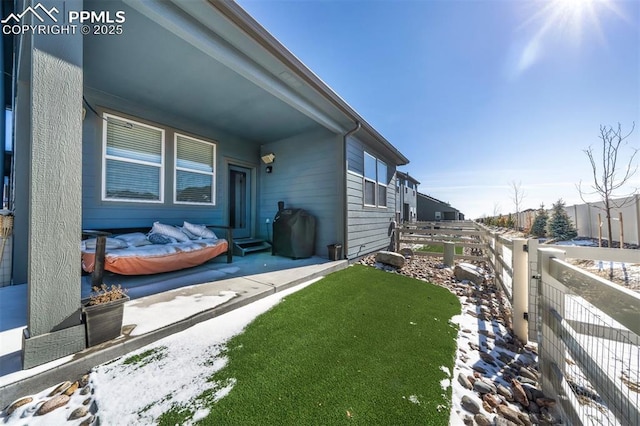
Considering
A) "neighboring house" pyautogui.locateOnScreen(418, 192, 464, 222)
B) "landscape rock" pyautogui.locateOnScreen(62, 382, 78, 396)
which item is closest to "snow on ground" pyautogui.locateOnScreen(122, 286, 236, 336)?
"landscape rock" pyautogui.locateOnScreen(62, 382, 78, 396)

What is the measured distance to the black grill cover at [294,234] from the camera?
15.5 ft

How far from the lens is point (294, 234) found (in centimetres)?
471

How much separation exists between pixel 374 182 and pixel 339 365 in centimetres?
532

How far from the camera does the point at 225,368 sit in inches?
63.2

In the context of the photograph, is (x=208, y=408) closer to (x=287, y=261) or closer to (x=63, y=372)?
(x=63, y=372)

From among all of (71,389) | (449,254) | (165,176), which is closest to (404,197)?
(449,254)

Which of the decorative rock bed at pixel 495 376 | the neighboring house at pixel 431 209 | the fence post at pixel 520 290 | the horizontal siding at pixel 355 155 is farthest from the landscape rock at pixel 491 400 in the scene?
the neighboring house at pixel 431 209

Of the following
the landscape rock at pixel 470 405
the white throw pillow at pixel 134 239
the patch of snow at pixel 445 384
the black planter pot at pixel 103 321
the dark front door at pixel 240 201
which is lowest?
the landscape rock at pixel 470 405

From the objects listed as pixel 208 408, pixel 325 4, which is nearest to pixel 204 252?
pixel 208 408

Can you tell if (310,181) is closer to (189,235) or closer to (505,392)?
(189,235)

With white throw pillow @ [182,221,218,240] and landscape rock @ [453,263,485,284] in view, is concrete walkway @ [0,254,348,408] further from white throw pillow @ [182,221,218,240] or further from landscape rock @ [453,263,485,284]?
landscape rock @ [453,263,485,284]

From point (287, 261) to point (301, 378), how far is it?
10.00ft

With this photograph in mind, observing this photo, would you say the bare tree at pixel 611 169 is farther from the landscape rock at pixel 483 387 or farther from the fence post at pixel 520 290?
the landscape rock at pixel 483 387

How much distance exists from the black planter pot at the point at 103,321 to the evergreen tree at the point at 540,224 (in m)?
15.3
